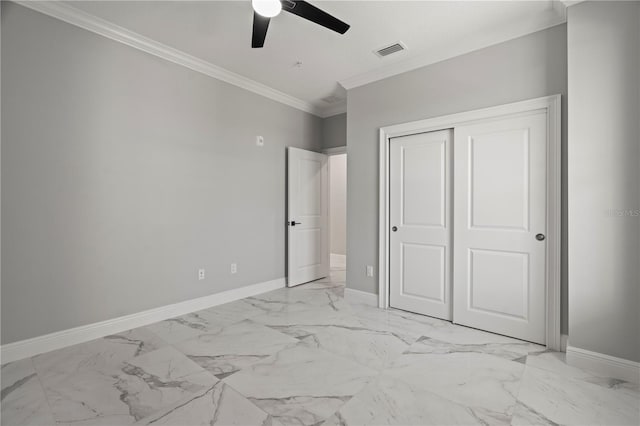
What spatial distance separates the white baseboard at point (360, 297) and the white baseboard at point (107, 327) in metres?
1.21

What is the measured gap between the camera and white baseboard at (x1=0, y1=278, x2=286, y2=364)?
7.43 feet

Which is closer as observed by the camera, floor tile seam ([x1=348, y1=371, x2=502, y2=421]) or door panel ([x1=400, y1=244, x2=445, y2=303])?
floor tile seam ([x1=348, y1=371, x2=502, y2=421])

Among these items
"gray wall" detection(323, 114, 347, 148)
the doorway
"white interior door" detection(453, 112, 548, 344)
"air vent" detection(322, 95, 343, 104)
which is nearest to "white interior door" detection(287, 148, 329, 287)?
"gray wall" detection(323, 114, 347, 148)

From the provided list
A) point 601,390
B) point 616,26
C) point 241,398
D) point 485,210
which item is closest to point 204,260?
point 241,398

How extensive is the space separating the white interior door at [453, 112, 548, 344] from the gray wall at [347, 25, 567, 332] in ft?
0.64

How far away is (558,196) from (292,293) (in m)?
2.97

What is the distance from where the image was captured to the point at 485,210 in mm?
A: 2826

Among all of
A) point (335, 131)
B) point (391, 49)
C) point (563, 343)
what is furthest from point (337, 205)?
point (563, 343)

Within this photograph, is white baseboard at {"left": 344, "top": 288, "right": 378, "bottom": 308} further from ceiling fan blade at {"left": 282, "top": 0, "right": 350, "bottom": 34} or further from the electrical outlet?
ceiling fan blade at {"left": 282, "top": 0, "right": 350, "bottom": 34}

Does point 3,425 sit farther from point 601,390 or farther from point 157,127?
point 601,390

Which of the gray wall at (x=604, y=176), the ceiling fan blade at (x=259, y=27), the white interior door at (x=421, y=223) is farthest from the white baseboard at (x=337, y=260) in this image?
the ceiling fan blade at (x=259, y=27)

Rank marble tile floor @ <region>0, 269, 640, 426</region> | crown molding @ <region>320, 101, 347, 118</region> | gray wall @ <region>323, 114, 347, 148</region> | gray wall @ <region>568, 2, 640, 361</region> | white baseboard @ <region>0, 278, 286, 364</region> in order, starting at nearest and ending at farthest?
1. marble tile floor @ <region>0, 269, 640, 426</region>
2. gray wall @ <region>568, 2, 640, 361</region>
3. white baseboard @ <region>0, 278, 286, 364</region>
4. crown molding @ <region>320, 101, 347, 118</region>
5. gray wall @ <region>323, 114, 347, 148</region>

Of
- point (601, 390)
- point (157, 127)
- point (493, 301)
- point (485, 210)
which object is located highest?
point (157, 127)

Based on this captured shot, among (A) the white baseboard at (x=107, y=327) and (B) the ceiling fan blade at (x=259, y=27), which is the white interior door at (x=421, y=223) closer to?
(B) the ceiling fan blade at (x=259, y=27)
